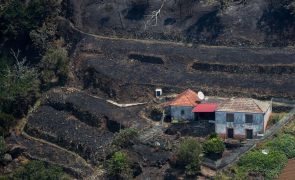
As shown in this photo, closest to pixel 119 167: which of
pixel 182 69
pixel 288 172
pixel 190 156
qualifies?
pixel 190 156

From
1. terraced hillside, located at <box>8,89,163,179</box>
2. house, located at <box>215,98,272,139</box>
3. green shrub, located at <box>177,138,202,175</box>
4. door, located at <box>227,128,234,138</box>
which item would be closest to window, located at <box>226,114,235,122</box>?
house, located at <box>215,98,272,139</box>

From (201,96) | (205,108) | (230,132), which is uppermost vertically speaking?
(201,96)

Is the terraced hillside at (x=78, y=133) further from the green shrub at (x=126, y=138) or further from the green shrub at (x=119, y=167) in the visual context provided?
the green shrub at (x=119, y=167)

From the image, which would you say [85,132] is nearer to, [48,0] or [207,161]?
[207,161]

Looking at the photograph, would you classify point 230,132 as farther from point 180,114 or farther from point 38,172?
point 38,172

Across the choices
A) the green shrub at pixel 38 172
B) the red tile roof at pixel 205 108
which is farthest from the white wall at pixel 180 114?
the green shrub at pixel 38 172

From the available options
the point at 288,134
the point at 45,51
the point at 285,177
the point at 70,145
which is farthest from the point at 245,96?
the point at 45,51

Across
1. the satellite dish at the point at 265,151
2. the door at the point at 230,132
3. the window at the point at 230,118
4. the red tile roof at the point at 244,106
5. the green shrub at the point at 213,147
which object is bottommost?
the satellite dish at the point at 265,151
